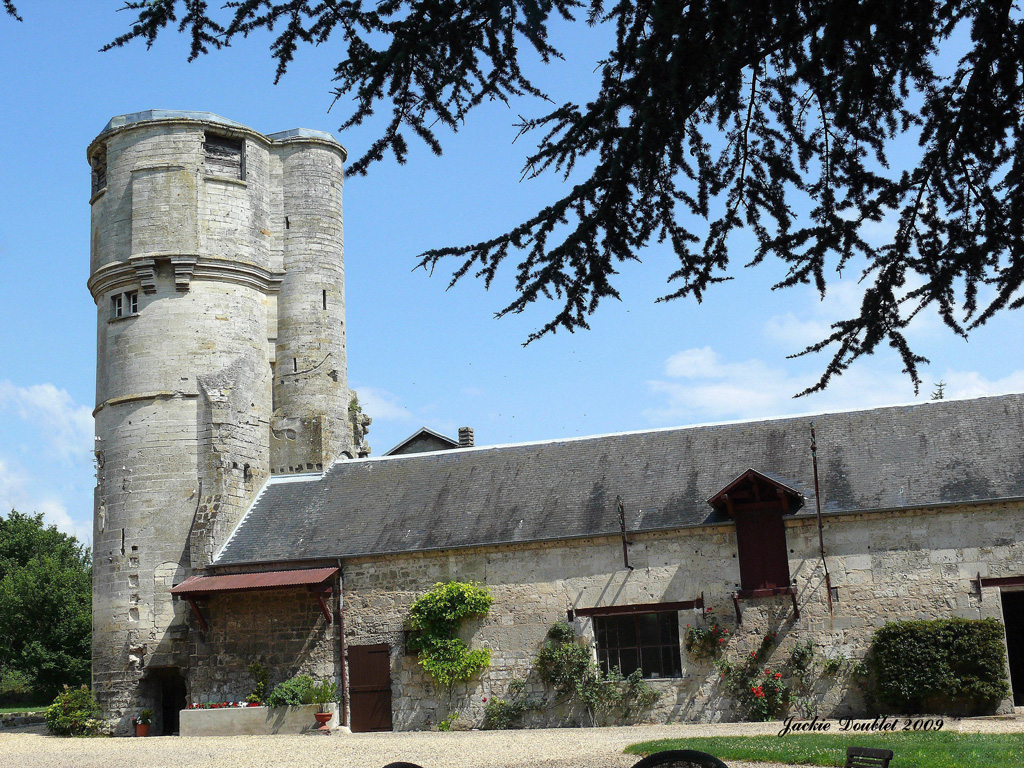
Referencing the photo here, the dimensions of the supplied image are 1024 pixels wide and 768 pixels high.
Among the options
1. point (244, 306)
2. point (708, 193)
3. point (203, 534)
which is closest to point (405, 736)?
point (203, 534)

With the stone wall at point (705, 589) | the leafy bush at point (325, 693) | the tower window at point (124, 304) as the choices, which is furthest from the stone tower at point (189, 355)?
the stone wall at point (705, 589)

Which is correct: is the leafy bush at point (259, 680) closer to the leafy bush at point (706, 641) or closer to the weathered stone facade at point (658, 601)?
the weathered stone facade at point (658, 601)

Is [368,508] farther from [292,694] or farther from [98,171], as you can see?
[98,171]

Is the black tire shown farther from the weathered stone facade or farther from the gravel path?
the weathered stone facade

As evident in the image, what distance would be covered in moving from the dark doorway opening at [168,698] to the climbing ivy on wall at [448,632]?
5.38m

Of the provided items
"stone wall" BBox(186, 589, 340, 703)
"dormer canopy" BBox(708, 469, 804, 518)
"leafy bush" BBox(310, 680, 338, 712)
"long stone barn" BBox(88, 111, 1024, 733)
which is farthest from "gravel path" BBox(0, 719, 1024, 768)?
"dormer canopy" BBox(708, 469, 804, 518)

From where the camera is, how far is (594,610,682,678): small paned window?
51.3ft

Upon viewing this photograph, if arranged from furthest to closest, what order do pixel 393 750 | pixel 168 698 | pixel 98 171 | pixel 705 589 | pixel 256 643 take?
pixel 98 171
pixel 168 698
pixel 256 643
pixel 705 589
pixel 393 750

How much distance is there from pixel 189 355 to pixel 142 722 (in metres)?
6.59

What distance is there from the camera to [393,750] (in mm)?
12570

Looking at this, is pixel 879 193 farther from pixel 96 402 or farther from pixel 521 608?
pixel 96 402

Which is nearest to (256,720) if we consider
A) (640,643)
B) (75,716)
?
(75,716)

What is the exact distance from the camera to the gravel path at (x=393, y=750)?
10875mm

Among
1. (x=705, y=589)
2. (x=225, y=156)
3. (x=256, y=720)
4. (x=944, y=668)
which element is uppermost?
(x=225, y=156)
